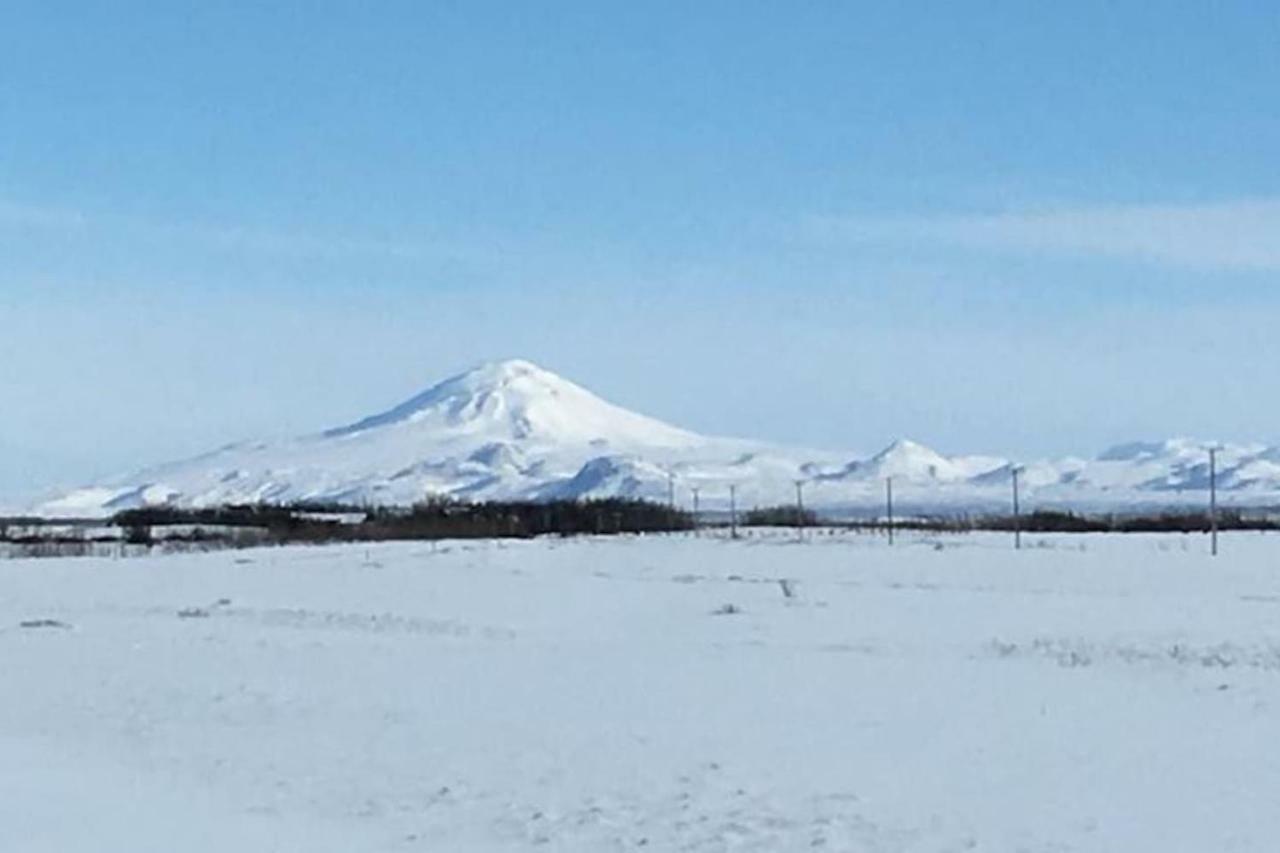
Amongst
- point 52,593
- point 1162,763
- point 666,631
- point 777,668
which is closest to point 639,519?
point 52,593

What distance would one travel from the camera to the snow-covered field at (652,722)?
16125mm

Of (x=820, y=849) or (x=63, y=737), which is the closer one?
(x=820, y=849)

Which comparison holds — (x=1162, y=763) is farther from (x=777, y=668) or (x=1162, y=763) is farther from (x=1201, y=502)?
(x=1201, y=502)

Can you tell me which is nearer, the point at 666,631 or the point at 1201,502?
the point at 666,631

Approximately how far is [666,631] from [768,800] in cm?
Result: 1881

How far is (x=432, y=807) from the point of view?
17.3 meters

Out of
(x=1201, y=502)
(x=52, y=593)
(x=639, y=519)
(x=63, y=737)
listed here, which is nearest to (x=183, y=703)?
(x=63, y=737)

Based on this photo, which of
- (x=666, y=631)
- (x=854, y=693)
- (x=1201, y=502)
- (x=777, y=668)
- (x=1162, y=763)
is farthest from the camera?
(x=1201, y=502)

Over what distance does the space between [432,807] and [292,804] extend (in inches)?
50.3

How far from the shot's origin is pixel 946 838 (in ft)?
49.6

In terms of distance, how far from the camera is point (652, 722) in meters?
22.2

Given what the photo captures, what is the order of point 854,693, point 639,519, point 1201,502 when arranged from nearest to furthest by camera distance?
point 854,693 < point 639,519 < point 1201,502

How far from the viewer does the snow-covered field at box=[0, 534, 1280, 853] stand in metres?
Result: 16.1

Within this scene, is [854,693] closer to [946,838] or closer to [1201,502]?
[946,838]
